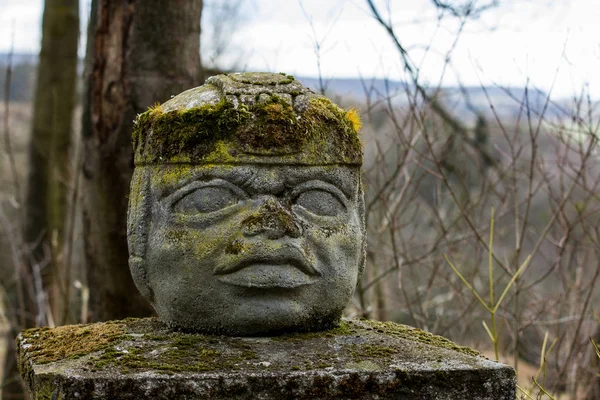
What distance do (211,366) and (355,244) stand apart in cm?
93

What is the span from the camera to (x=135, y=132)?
398 cm

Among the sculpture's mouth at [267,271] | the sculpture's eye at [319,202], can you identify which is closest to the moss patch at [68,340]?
the sculpture's mouth at [267,271]

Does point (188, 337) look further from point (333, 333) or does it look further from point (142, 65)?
point (142, 65)

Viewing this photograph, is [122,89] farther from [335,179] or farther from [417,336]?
[417,336]

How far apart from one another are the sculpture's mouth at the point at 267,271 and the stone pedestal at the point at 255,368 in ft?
0.86

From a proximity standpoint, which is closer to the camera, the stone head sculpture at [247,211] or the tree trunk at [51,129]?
the stone head sculpture at [247,211]

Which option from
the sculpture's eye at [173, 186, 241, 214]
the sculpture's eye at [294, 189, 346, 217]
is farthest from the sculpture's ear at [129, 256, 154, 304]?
the sculpture's eye at [294, 189, 346, 217]

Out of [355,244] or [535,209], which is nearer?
[355,244]

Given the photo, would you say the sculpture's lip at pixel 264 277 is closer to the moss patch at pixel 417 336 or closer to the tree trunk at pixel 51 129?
the moss patch at pixel 417 336

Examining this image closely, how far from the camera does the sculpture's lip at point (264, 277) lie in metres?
3.52

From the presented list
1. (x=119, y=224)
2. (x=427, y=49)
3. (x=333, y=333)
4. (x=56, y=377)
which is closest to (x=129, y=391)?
(x=56, y=377)

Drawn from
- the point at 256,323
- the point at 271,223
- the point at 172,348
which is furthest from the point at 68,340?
the point at 271,223

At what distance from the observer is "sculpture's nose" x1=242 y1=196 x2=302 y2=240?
139 inches

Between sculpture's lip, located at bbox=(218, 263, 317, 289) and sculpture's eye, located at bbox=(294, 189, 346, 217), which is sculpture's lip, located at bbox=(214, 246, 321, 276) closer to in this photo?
sculpture's lip, located at bbox=(218, 263, 317, 289)
